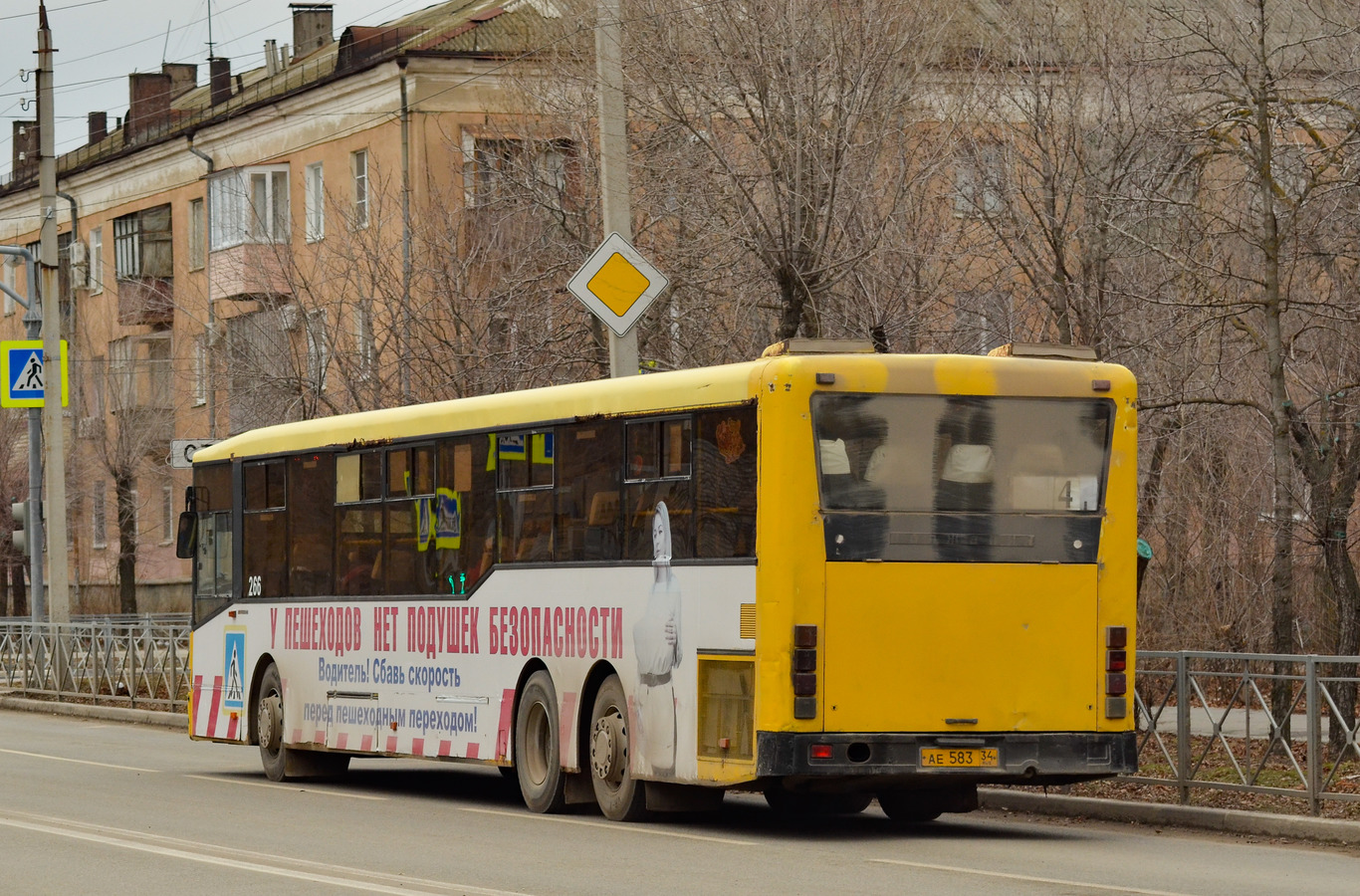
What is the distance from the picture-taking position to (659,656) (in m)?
14.9

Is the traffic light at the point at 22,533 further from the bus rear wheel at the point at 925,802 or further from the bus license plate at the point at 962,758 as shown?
the bus license plate at the point at 962,758

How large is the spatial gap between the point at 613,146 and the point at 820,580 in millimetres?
6104

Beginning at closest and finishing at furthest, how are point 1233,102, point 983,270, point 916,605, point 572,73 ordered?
1. point 916,605
2. point 1233,102
3. point 983,270
4. point 572,73

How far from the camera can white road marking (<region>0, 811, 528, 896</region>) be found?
37.0ft

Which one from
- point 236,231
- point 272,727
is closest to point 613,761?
point 272,727

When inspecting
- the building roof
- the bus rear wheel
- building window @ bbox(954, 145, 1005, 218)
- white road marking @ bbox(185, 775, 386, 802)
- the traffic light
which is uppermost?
the building roof

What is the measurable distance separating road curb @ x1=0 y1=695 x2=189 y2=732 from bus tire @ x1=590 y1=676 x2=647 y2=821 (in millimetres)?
13843

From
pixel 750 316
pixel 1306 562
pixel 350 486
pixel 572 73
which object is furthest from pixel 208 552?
pixel 1306 562

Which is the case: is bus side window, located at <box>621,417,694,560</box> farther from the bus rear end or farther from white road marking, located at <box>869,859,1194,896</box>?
white road marking, located at <box>869,859,1194,896</box>

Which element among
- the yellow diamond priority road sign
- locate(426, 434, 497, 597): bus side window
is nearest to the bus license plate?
locate(426, 434, 497, 597): bus side window

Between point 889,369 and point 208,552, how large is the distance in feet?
32.1

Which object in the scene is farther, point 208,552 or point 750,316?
point 750,316

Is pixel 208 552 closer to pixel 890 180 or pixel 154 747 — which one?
pixel 154 747

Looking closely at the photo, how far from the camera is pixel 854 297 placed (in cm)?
2350
